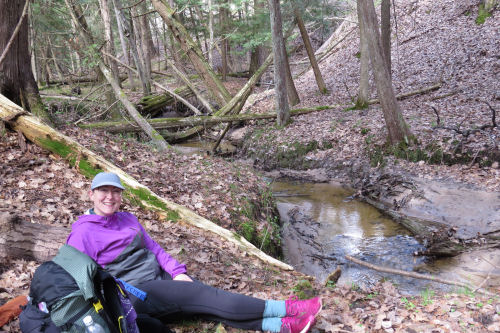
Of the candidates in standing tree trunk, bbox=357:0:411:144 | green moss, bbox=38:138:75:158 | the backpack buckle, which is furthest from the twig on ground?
standing tree trunk, bbox=357:0:411:144

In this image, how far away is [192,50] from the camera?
11781mm

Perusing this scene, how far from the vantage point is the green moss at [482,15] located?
1501cm

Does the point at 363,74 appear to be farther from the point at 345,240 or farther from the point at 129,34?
the point at 129,34

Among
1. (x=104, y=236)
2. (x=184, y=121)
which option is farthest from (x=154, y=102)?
(x=104, y=236)

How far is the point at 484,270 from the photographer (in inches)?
200

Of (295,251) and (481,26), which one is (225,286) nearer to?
(295,251)

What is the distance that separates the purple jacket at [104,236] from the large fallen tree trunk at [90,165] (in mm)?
1783

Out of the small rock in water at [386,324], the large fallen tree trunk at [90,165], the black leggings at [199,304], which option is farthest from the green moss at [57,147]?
the small rock in water at [386,324]

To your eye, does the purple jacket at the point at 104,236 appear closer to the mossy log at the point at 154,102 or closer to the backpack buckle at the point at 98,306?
the backpack buckle at the point at 98,306

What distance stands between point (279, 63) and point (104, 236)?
415 inches

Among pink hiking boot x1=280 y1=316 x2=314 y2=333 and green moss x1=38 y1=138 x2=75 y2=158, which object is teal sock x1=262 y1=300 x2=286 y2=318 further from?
green moss x1=38 y1=138 x2=75 y2=158

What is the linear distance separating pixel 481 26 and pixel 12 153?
1737cm

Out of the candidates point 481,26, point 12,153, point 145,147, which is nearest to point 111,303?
point 12,153

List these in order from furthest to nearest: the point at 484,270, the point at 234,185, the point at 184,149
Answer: the point at 184,149
the point at 234,185
the point at 484,270
